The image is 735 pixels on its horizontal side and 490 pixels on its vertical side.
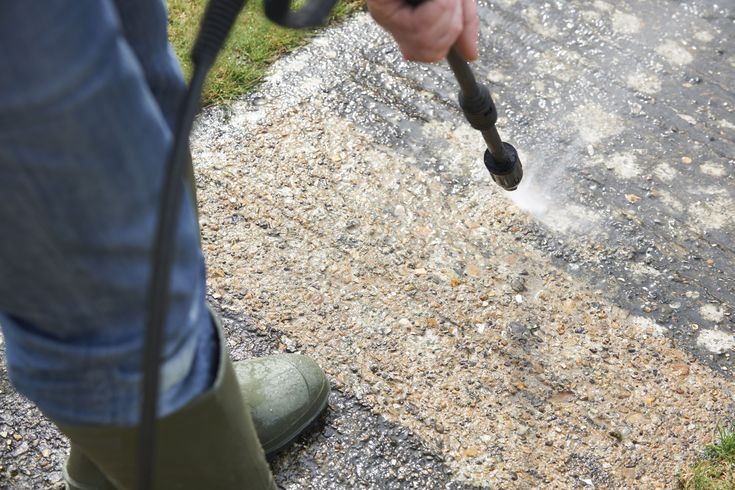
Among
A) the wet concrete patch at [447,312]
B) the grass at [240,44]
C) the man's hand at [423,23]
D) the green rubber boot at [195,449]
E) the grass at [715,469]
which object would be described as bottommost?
the grass at [715,469]

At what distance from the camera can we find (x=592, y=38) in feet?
8.25

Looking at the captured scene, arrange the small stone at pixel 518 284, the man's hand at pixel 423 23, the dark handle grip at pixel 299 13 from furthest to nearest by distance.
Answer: the small stone at pixel 518 284
the man's hand at pixel 423 23
the dark handle grip at pixel 299 13

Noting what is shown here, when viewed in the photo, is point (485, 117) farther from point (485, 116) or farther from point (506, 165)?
point (506, 165)

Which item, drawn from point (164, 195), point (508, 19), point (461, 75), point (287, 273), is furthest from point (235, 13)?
point (508, 19)

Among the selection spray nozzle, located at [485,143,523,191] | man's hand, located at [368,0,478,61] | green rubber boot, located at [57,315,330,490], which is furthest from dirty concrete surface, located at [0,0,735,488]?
man's hand, located at [368,0,478,61]

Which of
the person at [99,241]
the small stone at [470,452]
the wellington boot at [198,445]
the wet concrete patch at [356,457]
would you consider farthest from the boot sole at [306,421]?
the person at [99,241]

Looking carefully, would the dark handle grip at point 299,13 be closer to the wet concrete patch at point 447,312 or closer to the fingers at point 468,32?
the fingers at point 468,32

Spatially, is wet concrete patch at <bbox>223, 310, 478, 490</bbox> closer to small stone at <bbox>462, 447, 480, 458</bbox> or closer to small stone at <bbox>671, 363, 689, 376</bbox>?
small stone at <bbox>462, 447, 480, 458</bbox>

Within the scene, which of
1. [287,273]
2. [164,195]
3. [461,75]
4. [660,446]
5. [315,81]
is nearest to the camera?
[164,195]

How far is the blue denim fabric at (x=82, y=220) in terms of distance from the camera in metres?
0.70

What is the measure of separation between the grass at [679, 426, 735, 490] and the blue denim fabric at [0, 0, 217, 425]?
3.57 ft

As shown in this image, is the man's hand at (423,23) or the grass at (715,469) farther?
the grass at (715,469)

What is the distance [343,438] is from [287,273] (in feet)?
1.49

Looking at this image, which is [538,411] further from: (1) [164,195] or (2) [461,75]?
(1) [164,195]
